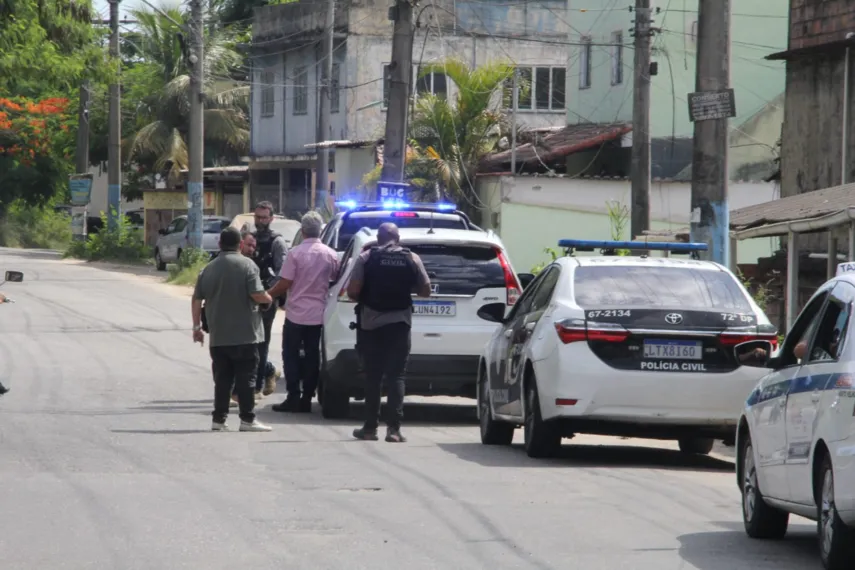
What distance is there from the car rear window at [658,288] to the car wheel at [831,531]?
4.17m

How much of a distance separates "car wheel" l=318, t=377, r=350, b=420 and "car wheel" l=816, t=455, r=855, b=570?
776 centimetres

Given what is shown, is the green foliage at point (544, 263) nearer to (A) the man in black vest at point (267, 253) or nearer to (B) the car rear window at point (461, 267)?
(A) the man in black vest at point (267, 253)

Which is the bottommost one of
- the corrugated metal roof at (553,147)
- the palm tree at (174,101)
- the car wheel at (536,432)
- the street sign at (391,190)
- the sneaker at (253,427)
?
the sneaker at (253,427)

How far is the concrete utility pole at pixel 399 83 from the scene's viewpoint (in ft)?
78.3

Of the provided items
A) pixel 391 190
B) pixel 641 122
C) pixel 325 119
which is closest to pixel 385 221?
pixel 391 190

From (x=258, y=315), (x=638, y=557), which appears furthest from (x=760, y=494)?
(x=258, y=315)

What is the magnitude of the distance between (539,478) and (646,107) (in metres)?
15.8

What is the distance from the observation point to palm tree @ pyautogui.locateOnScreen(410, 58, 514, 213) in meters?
35.8

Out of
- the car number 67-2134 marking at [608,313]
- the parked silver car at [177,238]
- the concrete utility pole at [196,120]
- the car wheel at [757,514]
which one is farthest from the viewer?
the parked silver car at [177,238]

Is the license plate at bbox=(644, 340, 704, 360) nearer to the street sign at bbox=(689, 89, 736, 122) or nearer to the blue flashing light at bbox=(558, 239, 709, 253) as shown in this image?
the blue flashing light at bbox=(558, 239, 709, 253)

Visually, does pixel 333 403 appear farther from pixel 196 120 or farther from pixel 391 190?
pixel 196 120

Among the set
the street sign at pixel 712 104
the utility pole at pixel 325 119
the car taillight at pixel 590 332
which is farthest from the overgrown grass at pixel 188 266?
the car taillight at pixel 590 332

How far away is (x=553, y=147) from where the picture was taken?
38438 mm

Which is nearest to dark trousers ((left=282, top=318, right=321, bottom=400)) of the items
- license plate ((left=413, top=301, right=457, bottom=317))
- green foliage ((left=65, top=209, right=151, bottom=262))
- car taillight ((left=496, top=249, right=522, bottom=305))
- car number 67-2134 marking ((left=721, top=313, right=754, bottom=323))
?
license plate ((left=413, top=301, right=457, bottom=317))
